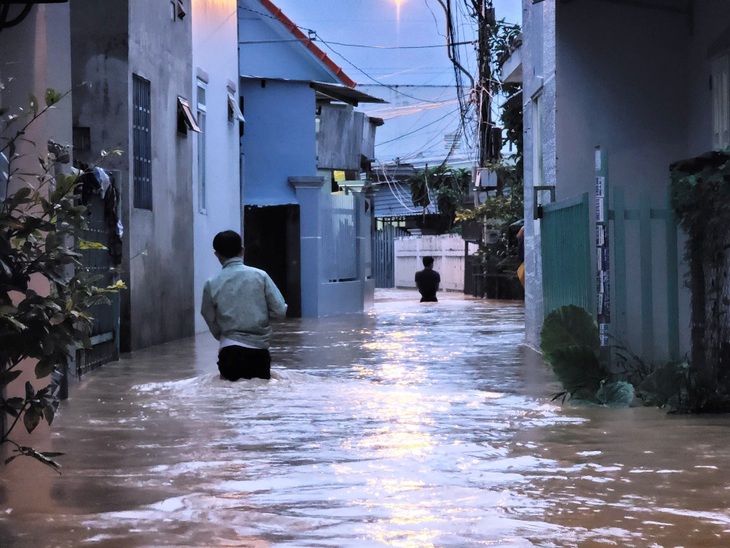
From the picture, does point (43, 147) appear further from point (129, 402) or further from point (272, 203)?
point (272, 203)

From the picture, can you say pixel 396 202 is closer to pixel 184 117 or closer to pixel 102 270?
pixel 184 117

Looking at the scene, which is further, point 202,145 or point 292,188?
point 292,188

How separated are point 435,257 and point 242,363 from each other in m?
35.6

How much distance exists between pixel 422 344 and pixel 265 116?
→ 11862 mm

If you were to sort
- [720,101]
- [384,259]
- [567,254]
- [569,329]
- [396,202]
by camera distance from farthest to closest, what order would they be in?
[396,202] → [384,259] → [567,254] → [720,101] → [569,329]

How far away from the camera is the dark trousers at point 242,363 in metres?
11.1

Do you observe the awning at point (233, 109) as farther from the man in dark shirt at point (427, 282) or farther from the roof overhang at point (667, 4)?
the roof overhang at point (667, 4)

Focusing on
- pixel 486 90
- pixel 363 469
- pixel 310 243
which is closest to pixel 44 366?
pixel 363 469

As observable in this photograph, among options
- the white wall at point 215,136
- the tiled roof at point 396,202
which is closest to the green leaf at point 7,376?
the white wall at point 215,136

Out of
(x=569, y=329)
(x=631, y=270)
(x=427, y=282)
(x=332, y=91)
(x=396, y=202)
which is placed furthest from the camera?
(x=396, y=202)

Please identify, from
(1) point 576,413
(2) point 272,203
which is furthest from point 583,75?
(2) point 272,203

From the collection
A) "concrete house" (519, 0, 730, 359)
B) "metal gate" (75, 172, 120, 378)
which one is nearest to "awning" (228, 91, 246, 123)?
"metal gate" (75, 172, 120, 378)

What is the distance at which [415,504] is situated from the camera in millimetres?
6043

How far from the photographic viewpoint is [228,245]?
11.3m
